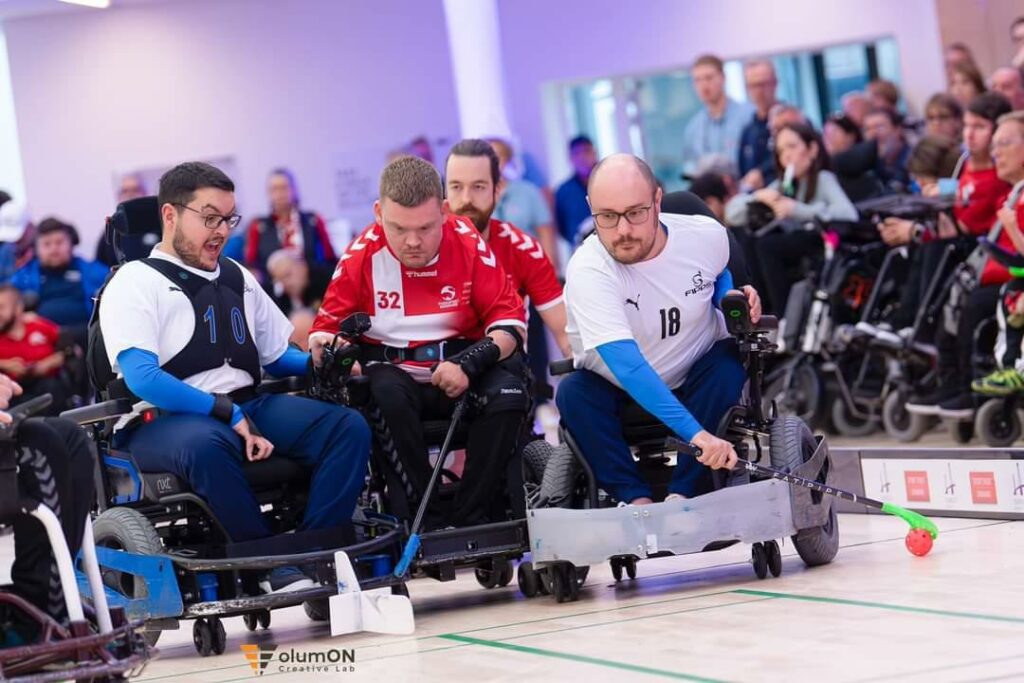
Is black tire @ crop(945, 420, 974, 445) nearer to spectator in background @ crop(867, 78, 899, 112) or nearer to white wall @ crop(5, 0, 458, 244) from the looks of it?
spectator in background @ crop(867, 78, 899, 112)

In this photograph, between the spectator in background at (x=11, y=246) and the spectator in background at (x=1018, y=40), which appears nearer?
the spectator in background at (x=1018, y=40)

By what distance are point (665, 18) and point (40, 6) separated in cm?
537

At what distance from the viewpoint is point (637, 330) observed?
4.63m

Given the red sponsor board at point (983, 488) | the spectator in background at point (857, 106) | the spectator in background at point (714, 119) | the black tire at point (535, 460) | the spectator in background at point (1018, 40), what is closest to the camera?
the black tire at point (535, 460)

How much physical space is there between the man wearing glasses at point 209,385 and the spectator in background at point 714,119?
516 centimetres

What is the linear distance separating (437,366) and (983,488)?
1.85 m

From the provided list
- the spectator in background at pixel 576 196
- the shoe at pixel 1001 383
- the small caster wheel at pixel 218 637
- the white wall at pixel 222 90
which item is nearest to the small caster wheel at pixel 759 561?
the small caster wheel at pixel 218 637

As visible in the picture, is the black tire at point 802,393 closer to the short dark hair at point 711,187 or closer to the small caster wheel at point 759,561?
the short dark hair at point 711,187

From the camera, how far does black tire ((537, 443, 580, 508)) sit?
4.61 m

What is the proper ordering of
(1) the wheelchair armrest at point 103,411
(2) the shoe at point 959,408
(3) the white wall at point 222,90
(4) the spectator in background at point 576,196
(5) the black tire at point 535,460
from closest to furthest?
(1) the wheelchair armrest at point 103,411
(5) the black tire at point 535,460
(2) the shoe at point 959,408
(4) the spectator in background at point 576,196
(3) the white wall at point 222,90

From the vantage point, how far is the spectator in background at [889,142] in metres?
9.06

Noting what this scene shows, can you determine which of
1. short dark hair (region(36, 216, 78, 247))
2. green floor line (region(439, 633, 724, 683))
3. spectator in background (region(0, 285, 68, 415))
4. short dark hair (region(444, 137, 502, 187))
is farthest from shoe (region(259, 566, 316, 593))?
short dark hair (region(36, 216, 78, 247))

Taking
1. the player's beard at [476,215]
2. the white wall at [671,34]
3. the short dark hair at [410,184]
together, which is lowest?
the player's beard at [476,215]

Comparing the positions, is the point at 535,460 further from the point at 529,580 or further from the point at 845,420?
the point at 845,420
